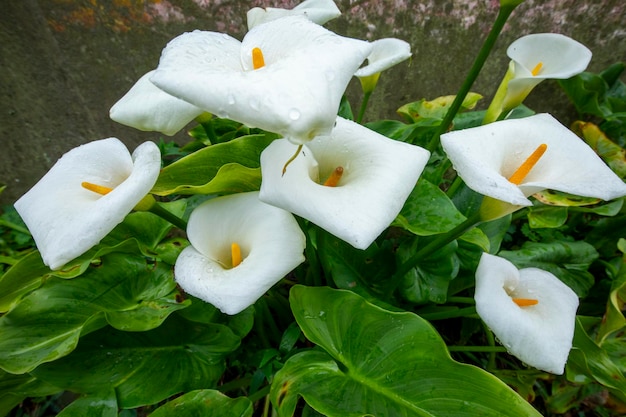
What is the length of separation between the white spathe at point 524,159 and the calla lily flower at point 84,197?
0.37m

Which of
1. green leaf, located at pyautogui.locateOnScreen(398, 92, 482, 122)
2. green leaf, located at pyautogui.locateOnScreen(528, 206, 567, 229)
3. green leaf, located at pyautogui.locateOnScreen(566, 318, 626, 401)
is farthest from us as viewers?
green leaf, located at pyautogui.locateOnScreen(398, 92, 482, 122)

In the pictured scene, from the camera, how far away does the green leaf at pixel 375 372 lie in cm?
49

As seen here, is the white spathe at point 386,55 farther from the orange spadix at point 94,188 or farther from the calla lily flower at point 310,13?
the orange spadix at point 94,188

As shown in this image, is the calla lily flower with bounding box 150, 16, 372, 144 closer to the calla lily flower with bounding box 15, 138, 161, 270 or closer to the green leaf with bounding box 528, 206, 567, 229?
the calla lily flower with bounding box 15, 138, 161, 270

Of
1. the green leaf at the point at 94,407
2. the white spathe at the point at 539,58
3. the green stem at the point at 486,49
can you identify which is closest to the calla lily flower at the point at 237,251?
the green leaf at the point at 94,407

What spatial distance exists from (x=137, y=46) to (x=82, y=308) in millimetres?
832

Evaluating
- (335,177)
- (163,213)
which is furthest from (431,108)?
(163,213)

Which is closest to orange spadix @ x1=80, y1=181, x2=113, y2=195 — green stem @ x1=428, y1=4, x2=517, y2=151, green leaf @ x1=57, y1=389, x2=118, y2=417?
green leaf @ x1=57, y1=389, x2=118, y2=417

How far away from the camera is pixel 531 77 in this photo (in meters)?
0.67

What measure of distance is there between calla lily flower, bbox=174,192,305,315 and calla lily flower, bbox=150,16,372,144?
0.19 m

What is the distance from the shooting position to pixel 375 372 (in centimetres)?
55

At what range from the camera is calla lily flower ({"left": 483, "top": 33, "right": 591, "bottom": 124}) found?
692mm

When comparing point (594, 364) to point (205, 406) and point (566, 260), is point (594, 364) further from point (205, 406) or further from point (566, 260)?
point (205, 406)

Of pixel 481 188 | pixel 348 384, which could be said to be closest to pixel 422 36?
pixel 481 188
